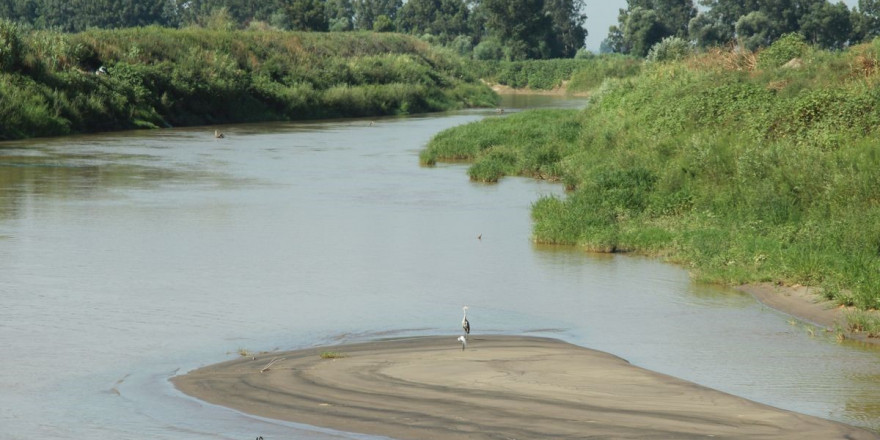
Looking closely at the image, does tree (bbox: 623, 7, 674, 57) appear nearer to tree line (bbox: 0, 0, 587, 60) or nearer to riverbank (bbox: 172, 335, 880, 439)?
Answer: tree line (bbox: 0, 0, 587, 60)

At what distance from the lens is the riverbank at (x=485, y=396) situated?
9703 millimetres

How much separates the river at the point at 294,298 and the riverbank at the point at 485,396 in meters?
0.41

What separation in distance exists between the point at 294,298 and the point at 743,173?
826cm

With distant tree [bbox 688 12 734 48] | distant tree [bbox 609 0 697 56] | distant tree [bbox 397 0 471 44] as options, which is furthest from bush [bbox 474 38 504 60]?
distant tree [bbox 397 0 471 44]

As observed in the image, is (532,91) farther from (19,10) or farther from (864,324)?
(864,324)

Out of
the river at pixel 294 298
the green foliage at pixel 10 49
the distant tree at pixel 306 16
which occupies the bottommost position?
the river at pixel 294 298

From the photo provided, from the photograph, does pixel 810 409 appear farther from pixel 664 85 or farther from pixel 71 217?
pixel 664 85

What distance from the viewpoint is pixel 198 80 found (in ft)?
177

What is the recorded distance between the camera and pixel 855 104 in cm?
2108

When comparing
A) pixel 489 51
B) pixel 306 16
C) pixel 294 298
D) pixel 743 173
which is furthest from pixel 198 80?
pixel 489 51

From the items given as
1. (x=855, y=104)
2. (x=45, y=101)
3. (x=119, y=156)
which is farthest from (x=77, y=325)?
(x=45, y=101)

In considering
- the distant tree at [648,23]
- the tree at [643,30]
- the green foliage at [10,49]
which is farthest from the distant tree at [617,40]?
the green foliage at [10,49]

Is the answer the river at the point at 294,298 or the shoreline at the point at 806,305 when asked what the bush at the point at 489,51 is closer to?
the river at the point at 294,298

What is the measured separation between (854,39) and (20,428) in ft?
317
